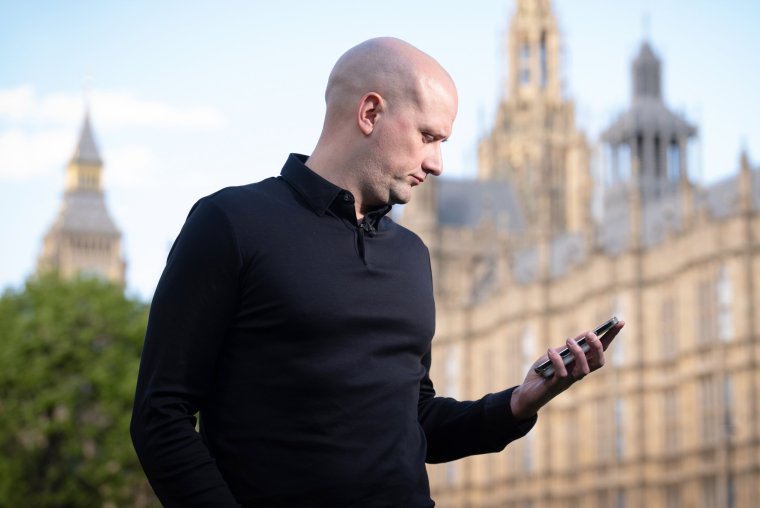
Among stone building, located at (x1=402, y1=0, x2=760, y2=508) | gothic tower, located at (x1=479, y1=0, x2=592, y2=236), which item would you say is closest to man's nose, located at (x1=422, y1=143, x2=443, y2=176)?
stone building, located at (x1=402, y1=0, x2=760, y2=508)

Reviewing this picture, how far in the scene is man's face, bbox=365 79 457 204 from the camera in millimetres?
4098

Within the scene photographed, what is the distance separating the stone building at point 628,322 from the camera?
4416 centimetres

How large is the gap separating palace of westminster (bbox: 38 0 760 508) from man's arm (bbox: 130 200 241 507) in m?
40.0

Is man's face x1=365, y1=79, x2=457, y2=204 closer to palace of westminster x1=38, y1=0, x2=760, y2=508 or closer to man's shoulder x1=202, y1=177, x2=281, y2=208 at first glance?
man's shoulder x1=202, y1=177, x2=281, y2=208

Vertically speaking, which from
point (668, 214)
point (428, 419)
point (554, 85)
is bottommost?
point (428, 419)

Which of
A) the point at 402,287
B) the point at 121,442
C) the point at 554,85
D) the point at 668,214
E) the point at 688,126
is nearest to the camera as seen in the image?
the point at 402,287

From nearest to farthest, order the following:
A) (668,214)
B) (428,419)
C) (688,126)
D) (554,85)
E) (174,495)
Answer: (174,495), (428,419), (668,214), (688,126), (554,85)

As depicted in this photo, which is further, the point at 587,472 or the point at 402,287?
the point at 587,472

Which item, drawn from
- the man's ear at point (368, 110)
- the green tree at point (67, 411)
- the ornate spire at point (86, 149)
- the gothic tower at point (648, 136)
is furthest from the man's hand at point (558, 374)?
the ornate spire at point (86, 149)

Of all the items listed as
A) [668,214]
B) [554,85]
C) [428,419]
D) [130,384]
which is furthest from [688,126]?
[428,419]

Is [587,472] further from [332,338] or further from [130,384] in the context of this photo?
[332,338]

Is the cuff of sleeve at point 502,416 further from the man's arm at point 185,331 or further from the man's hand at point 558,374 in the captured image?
the man's arm at point 185,331

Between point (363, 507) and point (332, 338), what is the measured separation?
42 cm

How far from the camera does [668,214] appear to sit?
49406mm
